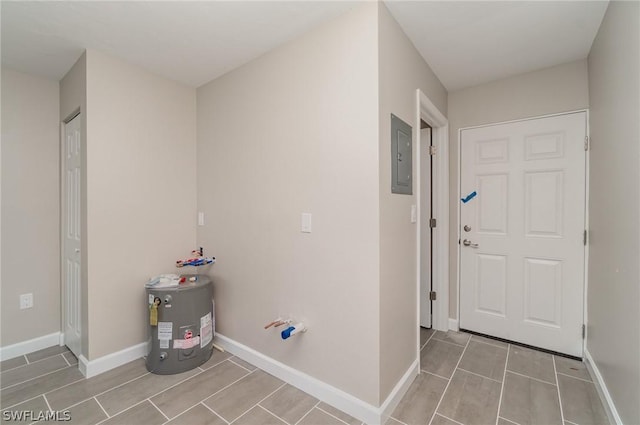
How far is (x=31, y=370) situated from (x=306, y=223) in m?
2.36

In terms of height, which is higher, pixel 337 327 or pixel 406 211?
pixel 406 211

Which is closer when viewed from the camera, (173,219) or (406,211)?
(406,211)

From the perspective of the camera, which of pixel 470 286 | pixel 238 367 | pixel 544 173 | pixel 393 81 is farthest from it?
pixel 470 286

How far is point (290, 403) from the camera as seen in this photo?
69.1 inches

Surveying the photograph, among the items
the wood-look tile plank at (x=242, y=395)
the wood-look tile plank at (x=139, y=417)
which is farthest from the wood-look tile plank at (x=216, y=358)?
the wood-look tile plank at (x=139, y=417)

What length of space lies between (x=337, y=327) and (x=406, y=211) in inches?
34.7

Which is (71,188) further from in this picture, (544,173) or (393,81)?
(544,173)

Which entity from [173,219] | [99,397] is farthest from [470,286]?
[99,397]

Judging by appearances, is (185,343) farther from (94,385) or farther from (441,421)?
(441,421)

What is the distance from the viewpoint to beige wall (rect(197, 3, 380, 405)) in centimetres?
161

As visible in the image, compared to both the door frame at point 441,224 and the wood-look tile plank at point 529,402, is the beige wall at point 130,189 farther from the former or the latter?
the wood-look tile plank at point 529,402

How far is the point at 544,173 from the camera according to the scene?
92.3 inches

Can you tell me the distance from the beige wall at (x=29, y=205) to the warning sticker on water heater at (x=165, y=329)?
125cm

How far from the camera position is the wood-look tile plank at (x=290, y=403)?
5.42 feet
